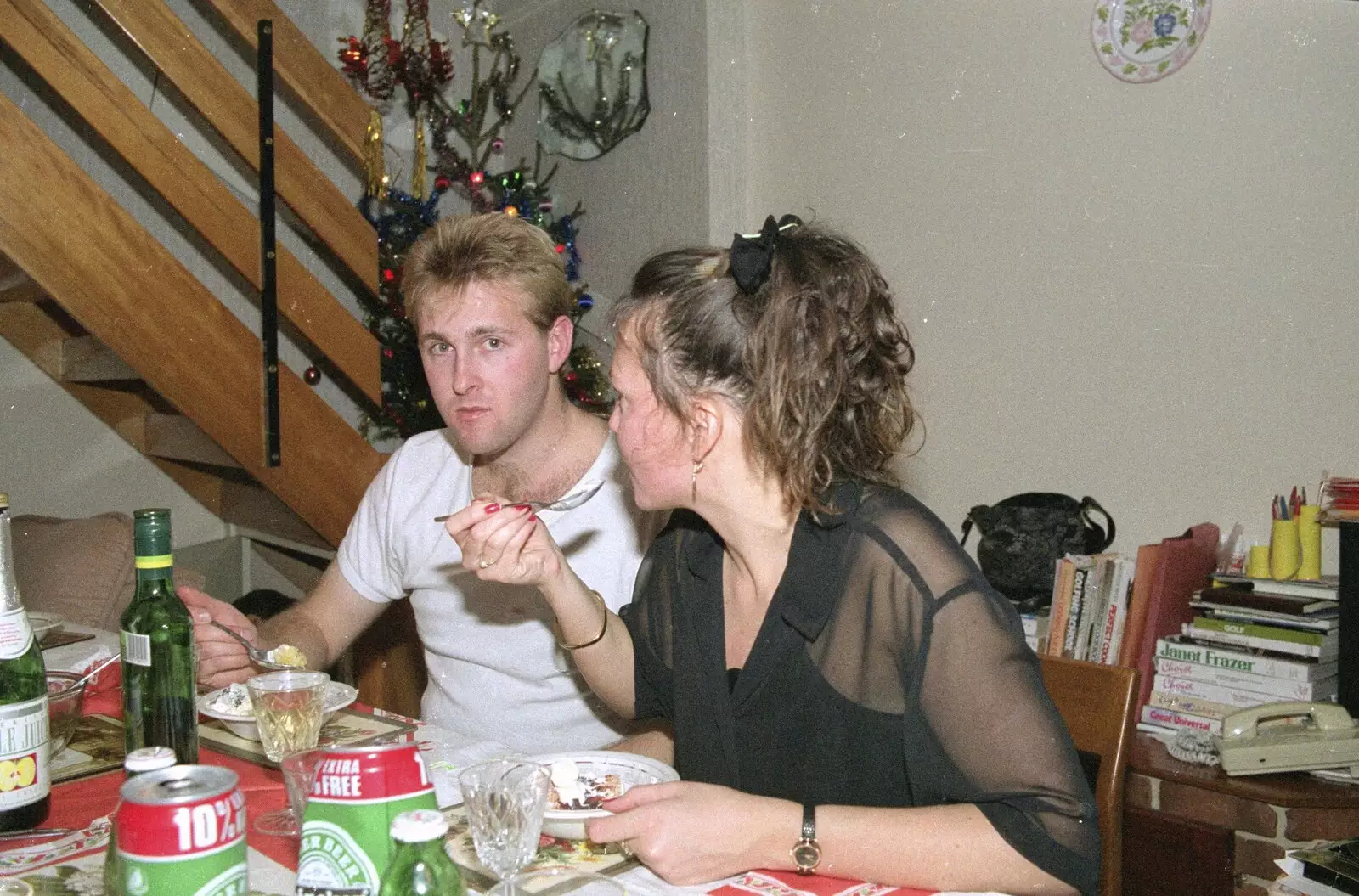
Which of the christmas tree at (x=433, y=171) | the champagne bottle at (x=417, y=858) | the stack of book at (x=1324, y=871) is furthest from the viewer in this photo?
the christmas tree at (x=433, y=171)

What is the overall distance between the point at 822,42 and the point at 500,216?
1598 millimetres

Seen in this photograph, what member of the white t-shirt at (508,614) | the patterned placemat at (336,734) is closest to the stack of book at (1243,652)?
the white t-shirt at (508,614)

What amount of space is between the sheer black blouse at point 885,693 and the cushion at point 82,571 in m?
2.16

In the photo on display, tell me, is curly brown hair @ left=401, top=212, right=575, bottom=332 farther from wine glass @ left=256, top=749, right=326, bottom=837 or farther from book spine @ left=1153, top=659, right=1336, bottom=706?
book spine @ left=1153, top=659, right=1336, bottom=706

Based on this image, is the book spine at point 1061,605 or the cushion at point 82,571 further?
the cushion at point 82,571

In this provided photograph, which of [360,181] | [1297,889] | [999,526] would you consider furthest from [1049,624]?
[360,181]

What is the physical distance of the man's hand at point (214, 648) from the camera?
4.92 feet

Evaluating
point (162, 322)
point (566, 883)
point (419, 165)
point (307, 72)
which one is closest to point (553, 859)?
point (566, 883)

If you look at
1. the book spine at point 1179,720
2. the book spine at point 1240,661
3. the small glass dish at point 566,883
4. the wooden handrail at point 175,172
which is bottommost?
the book spine at point 1179,720

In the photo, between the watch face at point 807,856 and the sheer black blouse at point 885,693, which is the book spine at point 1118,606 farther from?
the watch face at point 807,856

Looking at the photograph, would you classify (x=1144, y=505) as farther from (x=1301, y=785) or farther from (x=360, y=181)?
(x=360, y=181)

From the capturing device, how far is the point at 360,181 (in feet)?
13.5

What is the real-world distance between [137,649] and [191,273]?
2437 millimetres

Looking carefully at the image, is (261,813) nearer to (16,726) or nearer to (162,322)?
(16,726)
